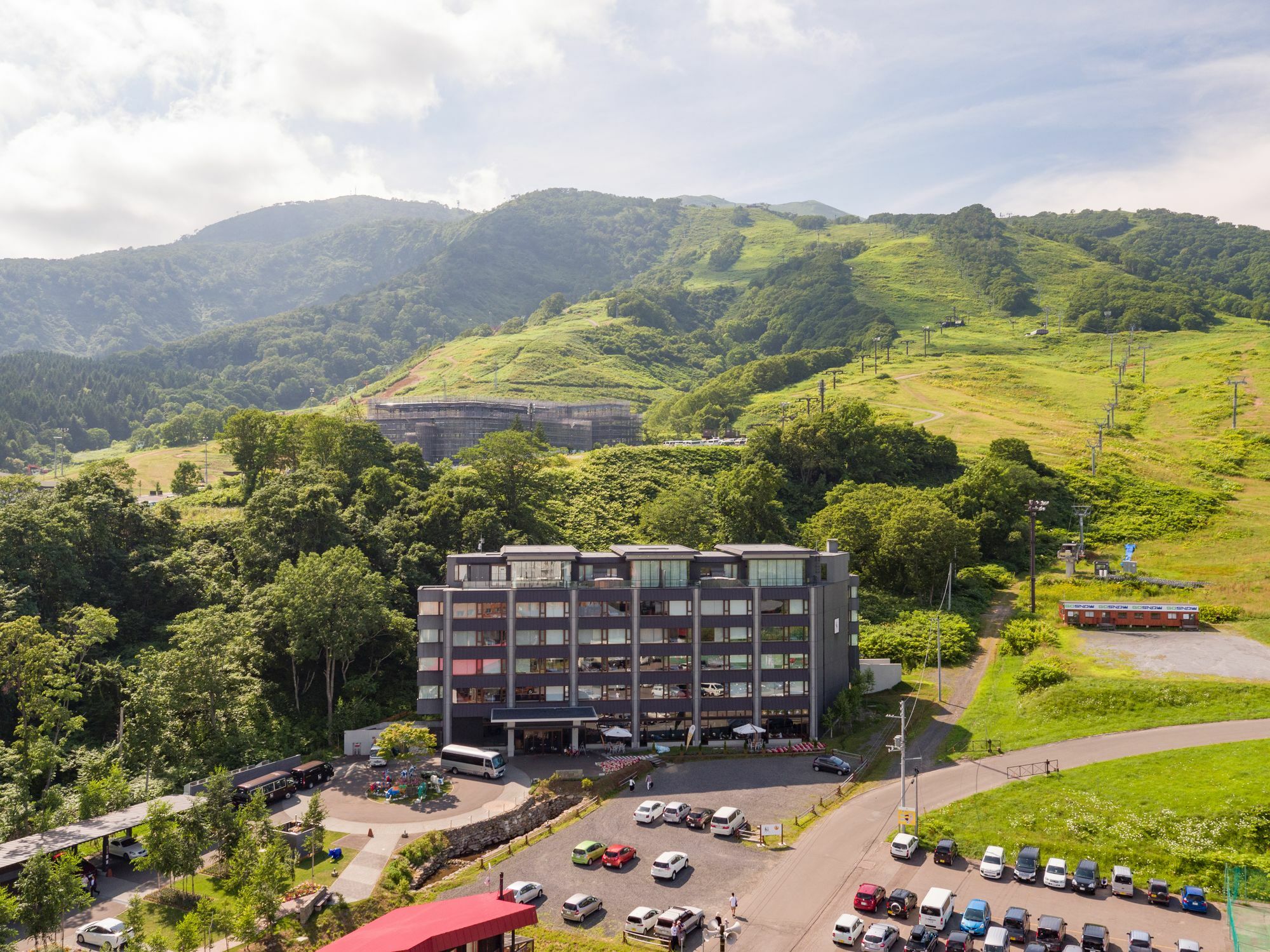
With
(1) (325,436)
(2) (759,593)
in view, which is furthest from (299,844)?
(1) (325,436)

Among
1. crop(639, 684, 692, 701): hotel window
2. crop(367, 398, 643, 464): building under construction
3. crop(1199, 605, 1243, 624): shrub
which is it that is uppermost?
crop(367, 398, 643, 464): building under construction

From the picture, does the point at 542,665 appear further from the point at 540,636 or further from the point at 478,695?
the point at 478,695

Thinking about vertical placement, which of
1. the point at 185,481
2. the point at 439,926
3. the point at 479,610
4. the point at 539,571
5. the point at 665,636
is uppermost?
the point at 185,481

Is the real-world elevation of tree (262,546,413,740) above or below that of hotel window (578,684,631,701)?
above

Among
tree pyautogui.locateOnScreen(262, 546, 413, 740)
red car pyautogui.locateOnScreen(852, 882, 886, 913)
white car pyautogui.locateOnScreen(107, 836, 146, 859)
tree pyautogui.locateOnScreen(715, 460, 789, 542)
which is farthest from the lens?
tree pyautogui.locateOnScreen(715, 460, 789, 542)

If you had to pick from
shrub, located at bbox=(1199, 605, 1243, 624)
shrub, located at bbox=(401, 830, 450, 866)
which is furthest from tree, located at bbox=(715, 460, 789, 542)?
shrub, located at bbox=(401, 830, 450, 866)

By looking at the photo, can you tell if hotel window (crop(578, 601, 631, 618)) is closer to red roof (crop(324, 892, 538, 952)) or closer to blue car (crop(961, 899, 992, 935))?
red roof (crop(324, 892, 538, 952))

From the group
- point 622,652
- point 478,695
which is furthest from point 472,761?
point 622,652

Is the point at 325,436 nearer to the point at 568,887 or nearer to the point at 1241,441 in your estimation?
the point at 568,887
